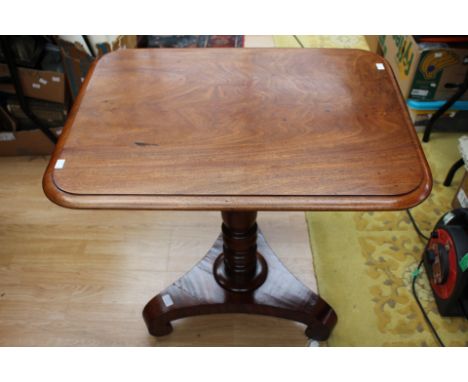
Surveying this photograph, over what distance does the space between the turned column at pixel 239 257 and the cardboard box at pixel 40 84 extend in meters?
1.00

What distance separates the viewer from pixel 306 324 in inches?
52.0

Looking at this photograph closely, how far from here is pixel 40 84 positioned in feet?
5.85

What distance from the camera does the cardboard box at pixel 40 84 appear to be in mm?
1750

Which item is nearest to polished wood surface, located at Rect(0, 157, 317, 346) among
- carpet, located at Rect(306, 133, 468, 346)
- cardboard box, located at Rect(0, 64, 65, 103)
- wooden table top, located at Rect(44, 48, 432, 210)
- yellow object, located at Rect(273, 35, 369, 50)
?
carpet, located at Rect(306, 133, 468, 346)

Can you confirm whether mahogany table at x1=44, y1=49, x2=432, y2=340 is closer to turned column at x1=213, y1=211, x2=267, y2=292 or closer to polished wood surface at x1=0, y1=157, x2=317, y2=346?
turned column at x1=213, y1=211, x2=267, y2=292

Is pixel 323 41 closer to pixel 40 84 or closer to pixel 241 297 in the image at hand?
pixel 40 84

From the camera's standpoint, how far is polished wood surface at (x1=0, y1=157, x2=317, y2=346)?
4.58ft

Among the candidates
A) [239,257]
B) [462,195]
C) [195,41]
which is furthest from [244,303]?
[195,41]

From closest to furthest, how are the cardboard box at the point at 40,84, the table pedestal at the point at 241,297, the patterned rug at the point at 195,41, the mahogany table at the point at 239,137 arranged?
the mahogany table at the point at 239,137, the table pedestal at the point at 241,297, the cardboard box at the point at 40,84, the patterned rug at the point at 195,41

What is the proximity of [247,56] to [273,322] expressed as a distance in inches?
33.3

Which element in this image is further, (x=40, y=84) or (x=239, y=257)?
(x=40, y=84)

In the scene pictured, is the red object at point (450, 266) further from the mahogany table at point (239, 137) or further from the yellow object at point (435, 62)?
the yellow object at point (435, 62)

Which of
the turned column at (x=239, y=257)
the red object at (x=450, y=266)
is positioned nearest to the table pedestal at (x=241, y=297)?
the turned column at (x=239, y=257)

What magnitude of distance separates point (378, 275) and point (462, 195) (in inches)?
18.1
